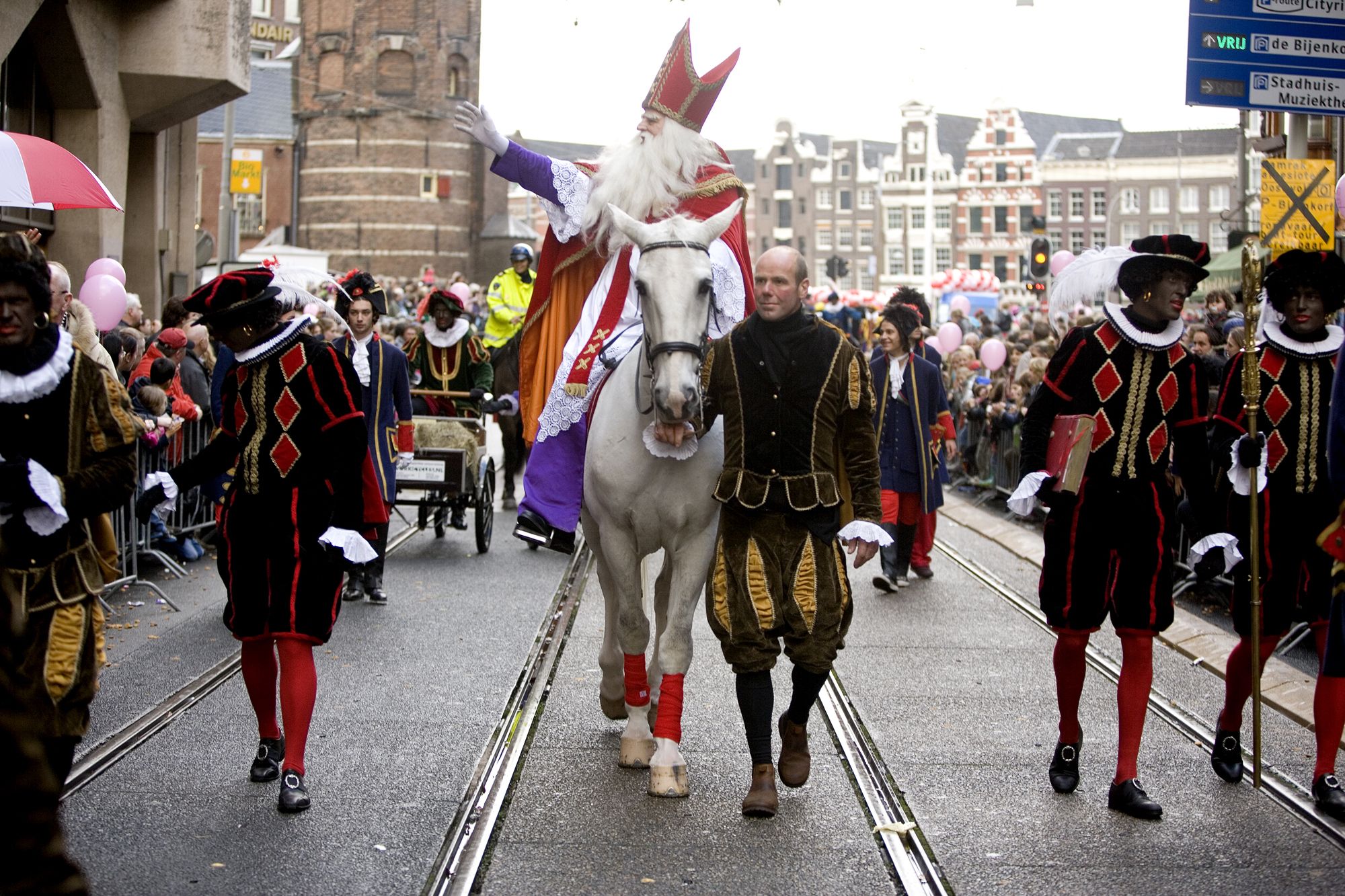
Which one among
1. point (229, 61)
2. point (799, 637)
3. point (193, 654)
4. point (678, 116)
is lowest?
point (193, 654)

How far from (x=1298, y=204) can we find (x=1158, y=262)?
2.84 metres

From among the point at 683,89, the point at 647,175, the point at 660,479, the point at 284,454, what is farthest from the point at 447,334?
the point at 284,454

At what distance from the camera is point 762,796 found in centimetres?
547

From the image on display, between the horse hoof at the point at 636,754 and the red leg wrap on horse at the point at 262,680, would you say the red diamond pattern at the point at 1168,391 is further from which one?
the red leg wrap on horse at the point at 262,680

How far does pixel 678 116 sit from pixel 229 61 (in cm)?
1198

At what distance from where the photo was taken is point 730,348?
18.8ft

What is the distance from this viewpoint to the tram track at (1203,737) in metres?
5.43

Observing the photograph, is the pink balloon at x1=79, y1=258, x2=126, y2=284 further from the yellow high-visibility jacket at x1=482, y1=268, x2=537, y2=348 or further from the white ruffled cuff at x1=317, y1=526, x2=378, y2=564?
the white ruffled cuff at x1=317, y1=526, x2=378, y2=564

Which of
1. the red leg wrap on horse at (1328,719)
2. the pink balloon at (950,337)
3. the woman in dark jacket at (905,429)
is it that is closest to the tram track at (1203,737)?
the red leg wrap on horse at (1328,719)

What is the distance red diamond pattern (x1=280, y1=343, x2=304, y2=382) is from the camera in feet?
18.4

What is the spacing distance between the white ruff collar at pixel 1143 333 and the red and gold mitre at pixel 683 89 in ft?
6.63

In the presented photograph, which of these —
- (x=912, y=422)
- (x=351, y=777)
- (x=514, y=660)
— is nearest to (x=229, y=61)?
(x=912, y=422)

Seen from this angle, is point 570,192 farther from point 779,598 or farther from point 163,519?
point 163,519

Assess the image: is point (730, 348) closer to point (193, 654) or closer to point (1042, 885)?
point (1042, 885)
